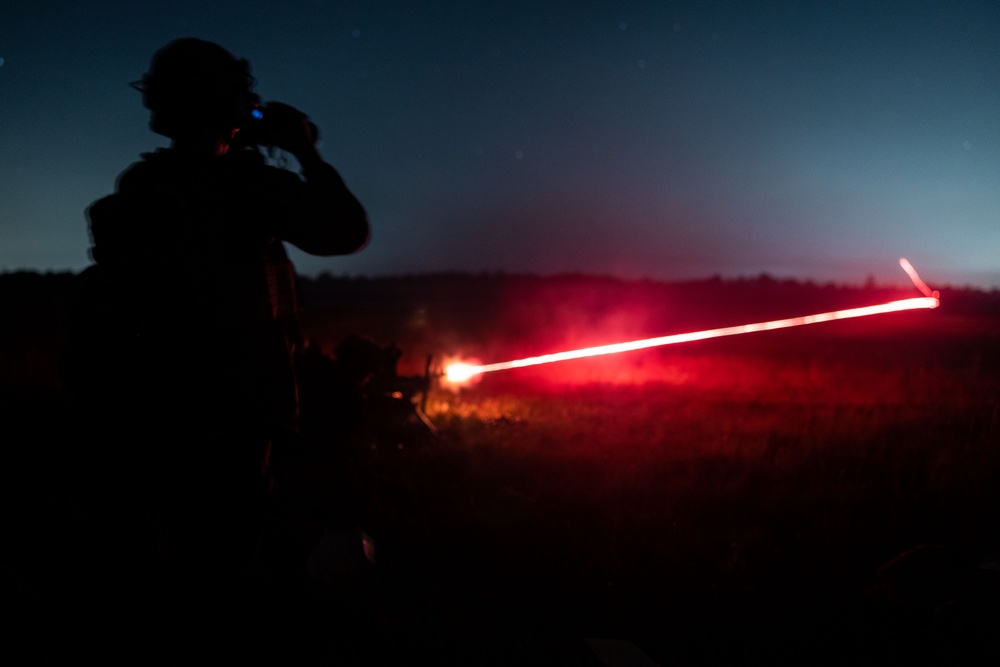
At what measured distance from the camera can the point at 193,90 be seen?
2.15m

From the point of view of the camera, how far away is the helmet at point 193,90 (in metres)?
2.16

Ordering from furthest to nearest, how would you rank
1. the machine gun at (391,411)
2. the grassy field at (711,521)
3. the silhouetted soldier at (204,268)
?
the machine gun at (391,411) < the grassy field at (711,521) < the silhouetted soldier at (204,268)

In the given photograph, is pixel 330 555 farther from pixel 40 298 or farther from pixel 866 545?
pixel 40 298

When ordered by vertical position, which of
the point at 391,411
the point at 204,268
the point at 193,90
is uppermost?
the point at 193,90

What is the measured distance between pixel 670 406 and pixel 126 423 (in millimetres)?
8513

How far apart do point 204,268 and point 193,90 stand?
625 millimetres

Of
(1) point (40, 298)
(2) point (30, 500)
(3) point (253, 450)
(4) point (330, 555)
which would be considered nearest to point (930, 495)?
(4) point (330, 555)

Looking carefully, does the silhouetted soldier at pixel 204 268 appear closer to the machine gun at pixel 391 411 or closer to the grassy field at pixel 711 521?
the grassy field at pixel 711 521

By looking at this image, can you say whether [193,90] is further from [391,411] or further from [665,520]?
[391,411]

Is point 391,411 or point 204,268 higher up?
point 204,268

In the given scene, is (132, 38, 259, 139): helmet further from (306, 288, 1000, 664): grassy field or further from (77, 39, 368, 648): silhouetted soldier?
(306, 288, 1000, 664): grassy field

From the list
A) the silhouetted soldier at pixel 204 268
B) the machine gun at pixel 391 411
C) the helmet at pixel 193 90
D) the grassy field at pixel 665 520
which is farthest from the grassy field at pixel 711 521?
the helmet at pixel 193 90

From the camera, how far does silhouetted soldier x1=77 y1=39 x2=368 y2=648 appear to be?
82.5 inches

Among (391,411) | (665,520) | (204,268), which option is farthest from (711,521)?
(204,268)
